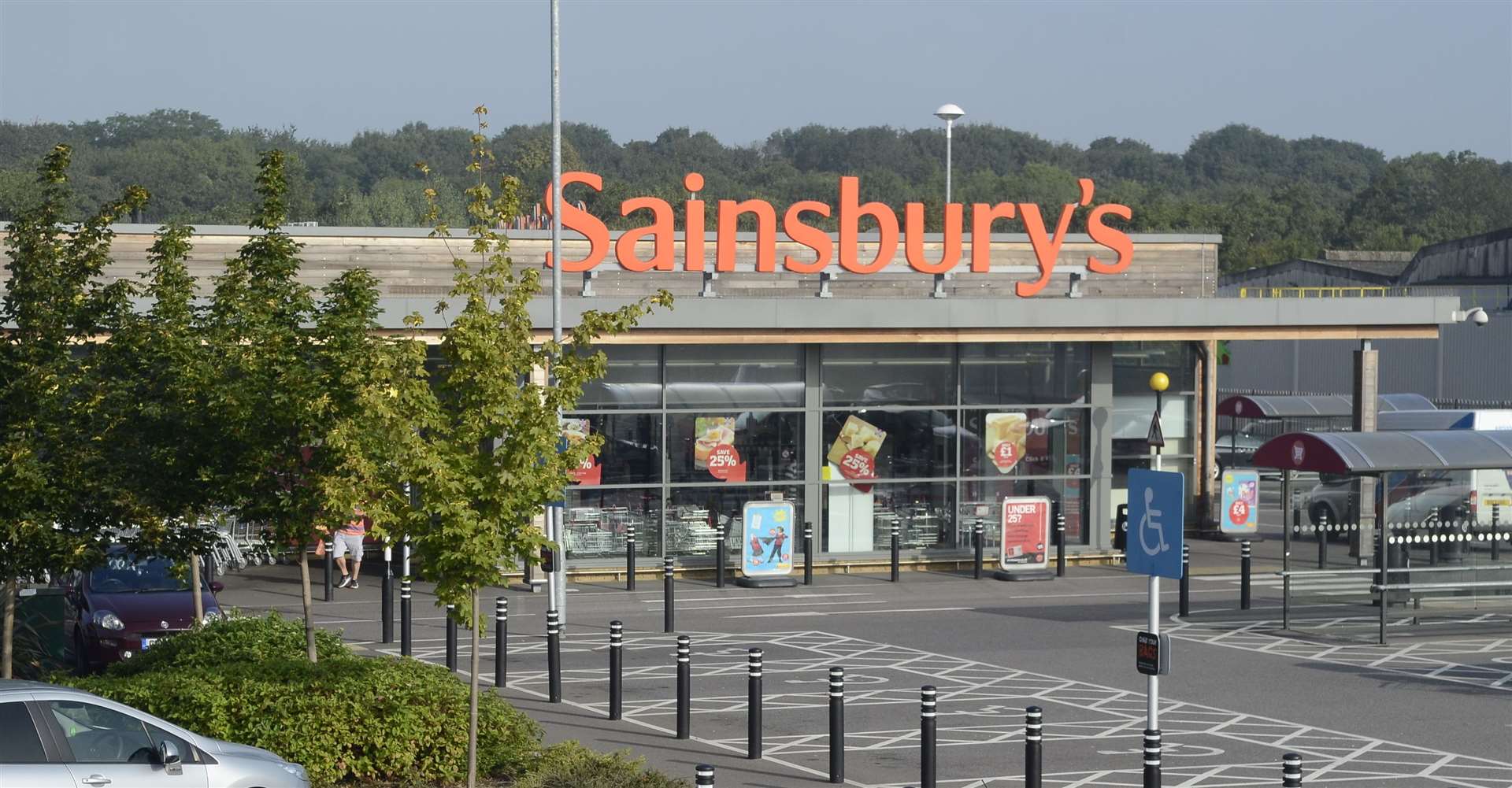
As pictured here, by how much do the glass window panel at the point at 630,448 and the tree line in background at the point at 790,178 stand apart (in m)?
47.7

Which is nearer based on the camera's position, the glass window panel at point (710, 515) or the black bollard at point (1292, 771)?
the black bollard at point (1292, 771)

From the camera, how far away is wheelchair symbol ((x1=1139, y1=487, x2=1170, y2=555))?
39.7 feet

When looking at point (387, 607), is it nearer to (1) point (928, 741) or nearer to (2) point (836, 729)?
(2) point (836, 729)

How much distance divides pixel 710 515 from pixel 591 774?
15.9 metres

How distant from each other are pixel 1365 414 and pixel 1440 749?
677 inches

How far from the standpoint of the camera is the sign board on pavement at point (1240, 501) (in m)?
30.4

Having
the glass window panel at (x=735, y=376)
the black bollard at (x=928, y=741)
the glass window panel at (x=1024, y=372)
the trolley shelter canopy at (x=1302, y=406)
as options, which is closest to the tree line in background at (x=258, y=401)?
the black bollard at (x=928, y=741)

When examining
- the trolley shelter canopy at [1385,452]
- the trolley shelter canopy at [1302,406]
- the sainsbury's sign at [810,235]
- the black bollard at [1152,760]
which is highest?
the sainsbury's sign at [810,235]

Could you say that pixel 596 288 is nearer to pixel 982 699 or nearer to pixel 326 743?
pixel 982 699

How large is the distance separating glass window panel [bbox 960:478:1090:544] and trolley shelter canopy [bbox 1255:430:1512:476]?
6086 mm

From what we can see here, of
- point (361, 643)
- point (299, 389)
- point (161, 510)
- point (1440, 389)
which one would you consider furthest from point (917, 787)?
point (1440, 389)

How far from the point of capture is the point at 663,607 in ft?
77.5

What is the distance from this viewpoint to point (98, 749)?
10.4 m

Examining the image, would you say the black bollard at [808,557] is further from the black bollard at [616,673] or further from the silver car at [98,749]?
the silver car at [98,749]
